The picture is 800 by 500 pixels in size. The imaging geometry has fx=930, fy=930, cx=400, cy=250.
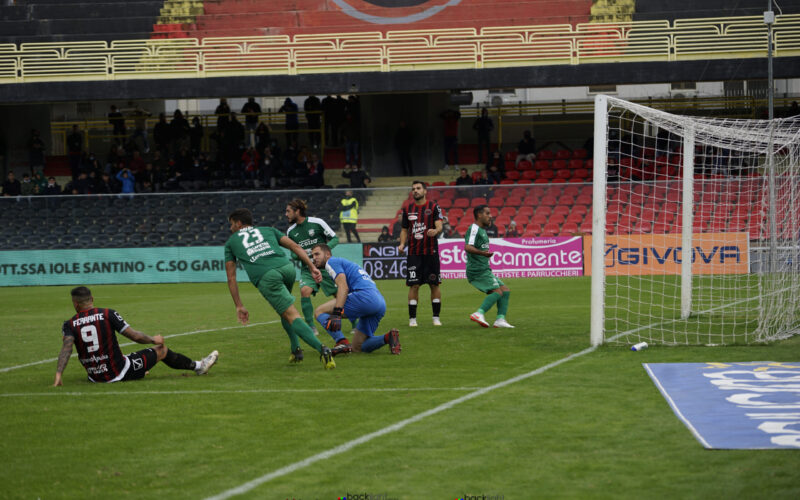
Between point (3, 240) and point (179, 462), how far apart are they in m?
25.1

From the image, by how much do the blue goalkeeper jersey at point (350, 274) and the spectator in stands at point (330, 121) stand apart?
26.3 metres

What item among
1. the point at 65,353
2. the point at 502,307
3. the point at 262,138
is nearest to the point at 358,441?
the point at 65,353

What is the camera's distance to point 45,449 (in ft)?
22.9

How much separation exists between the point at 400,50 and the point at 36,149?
52.8 feet

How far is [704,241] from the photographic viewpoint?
2384cm

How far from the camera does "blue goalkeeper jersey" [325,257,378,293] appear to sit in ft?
37.4

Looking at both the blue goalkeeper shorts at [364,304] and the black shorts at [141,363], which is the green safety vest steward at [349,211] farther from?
the black shorts at [141,363]

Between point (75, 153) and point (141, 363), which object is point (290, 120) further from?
point (141, 363)

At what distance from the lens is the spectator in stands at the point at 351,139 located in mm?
36500

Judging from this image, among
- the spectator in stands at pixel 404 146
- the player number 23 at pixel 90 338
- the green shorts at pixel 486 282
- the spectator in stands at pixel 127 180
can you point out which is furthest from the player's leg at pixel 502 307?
the spectator in stands at pixel 404 146

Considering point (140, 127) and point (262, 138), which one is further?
point (140, 127)

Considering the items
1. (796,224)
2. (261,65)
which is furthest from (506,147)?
(796,224)

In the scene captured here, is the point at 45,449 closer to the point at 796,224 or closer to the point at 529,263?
the point at 796,224

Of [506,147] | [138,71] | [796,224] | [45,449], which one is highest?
[138,71]
